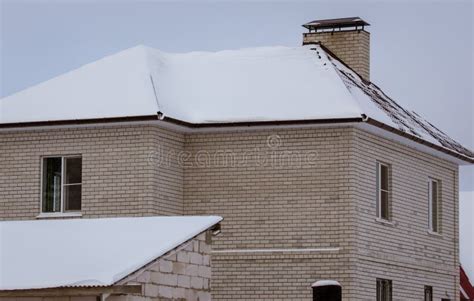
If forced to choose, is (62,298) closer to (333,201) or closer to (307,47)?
(333,201)

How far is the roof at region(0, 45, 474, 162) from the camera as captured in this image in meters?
29.6

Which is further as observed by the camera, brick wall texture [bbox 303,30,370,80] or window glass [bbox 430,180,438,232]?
brick wall texture [bbox 303,30,370,80]

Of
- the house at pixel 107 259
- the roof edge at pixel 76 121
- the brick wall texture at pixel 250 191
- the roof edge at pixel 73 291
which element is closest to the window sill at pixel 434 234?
the brick wall texture at pixel 250 191

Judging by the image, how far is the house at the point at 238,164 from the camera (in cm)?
2930

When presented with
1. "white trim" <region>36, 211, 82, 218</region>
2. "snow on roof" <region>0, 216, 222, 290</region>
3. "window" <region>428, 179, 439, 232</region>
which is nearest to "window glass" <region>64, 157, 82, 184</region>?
"white trim" <region>36, 211, 82, 218</region>

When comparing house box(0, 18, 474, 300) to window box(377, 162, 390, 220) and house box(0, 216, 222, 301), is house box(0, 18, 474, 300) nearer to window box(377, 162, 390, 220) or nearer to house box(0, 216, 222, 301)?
window box(377, 162, 390, 220)

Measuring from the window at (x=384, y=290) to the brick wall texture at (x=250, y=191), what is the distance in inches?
8.6

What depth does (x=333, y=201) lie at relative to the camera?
29.4 metres

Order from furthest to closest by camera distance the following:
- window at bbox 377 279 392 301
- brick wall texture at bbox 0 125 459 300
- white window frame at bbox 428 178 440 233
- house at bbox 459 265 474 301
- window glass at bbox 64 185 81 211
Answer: house at bbox 459 265 474 301, white window frame at bbox 428 178 440 233, window at bbox 377 279 392 301, window glass at bbox 64 185 81 211, brick wall texture at bbox 0 125 459 300

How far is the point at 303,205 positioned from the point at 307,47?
4.23 metres

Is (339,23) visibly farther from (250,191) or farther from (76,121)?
(76,121)

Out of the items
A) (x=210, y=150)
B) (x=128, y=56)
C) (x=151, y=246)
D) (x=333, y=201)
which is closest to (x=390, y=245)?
(x=333, y=201)
